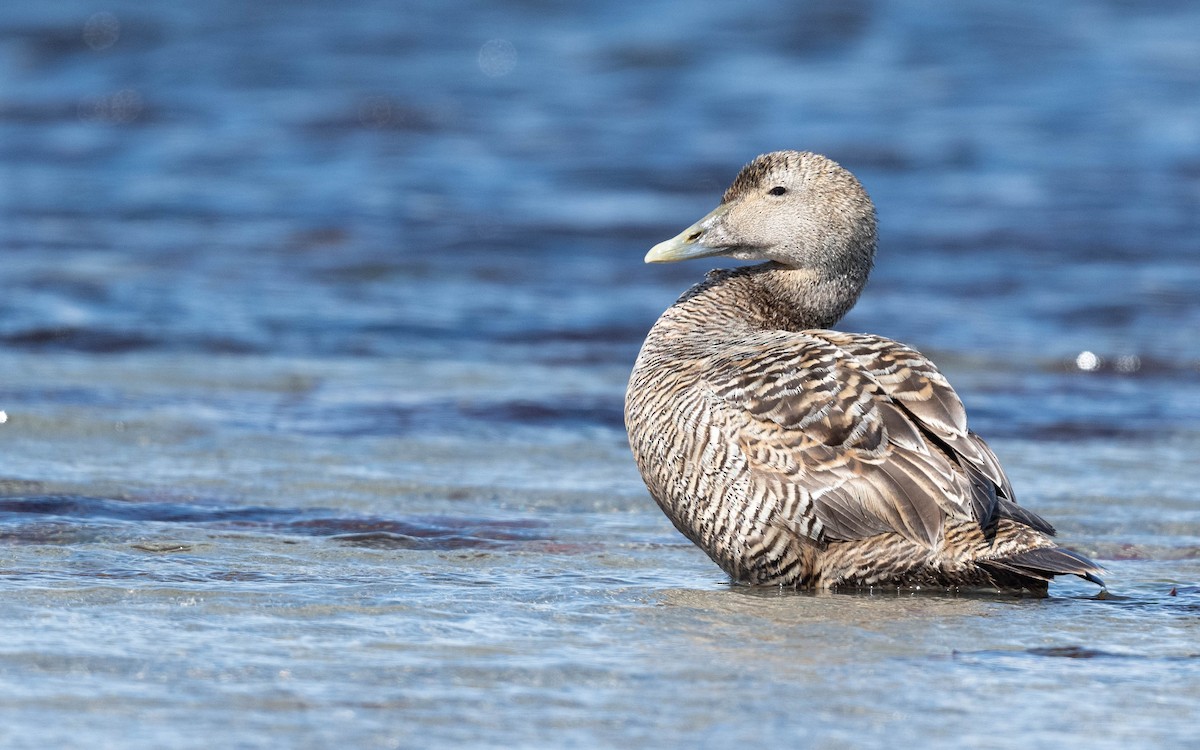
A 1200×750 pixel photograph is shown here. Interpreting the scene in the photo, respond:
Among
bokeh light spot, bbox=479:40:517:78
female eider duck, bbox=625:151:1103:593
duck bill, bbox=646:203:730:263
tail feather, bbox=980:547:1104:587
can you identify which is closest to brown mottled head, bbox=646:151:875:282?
duck bill, bbox=646:203:730:263

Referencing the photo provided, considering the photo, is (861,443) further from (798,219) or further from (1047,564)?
(798,219)

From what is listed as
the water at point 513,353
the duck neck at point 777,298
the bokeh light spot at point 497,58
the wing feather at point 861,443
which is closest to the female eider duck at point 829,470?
the wing feather at point 861,443

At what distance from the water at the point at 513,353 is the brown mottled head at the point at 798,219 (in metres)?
1.06

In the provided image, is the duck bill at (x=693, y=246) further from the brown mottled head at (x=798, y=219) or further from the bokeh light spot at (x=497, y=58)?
the bokeh light spot at (x=497, y=58)

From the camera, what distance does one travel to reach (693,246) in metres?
6.07

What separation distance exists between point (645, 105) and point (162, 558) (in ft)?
46.2

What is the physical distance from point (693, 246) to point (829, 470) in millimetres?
1358

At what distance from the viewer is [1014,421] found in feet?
27.7

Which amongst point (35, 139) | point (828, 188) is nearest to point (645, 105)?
point (35, 139)

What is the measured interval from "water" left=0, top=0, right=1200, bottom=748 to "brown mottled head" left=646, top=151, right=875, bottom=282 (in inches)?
41.6

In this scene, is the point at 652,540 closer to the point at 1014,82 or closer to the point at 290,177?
the point at 290,177

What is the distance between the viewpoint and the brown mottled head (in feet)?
19.5

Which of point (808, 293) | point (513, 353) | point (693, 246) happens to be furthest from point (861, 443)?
point (513, 353)

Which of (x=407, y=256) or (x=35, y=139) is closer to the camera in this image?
(x=407, y=256)
